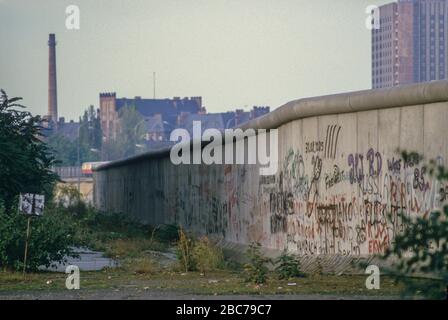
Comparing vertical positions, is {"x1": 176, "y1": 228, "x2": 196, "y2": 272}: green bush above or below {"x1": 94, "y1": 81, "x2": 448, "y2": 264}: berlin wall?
below

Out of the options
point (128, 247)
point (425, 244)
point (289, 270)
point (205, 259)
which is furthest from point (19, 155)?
point (425, 244)

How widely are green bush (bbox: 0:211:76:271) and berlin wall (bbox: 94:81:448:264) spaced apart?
17.8 feet

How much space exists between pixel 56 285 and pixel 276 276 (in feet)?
14.4

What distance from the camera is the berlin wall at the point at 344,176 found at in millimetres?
22969

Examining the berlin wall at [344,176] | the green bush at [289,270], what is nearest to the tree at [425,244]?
the berlin wall at [344,176]

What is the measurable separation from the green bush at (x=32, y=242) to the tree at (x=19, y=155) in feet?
24.4

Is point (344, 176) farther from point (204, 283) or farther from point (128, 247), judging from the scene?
point (128, 247)

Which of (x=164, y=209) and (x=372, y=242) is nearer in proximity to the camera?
(x=372, y=242)

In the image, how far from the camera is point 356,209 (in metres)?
25.8

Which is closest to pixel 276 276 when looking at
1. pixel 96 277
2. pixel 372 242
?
pixel 372 242

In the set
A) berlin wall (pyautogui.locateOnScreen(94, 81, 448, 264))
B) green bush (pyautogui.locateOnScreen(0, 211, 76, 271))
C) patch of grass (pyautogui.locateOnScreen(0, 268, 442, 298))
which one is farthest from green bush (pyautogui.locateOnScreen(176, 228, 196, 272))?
berlin wall (pyautogui.locateOnScreen(94, 81, 448, 264))

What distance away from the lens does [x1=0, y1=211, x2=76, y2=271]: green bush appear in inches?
1029

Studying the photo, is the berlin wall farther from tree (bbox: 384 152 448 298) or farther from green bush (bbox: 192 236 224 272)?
tree (bbox: 384 152 448 298)
